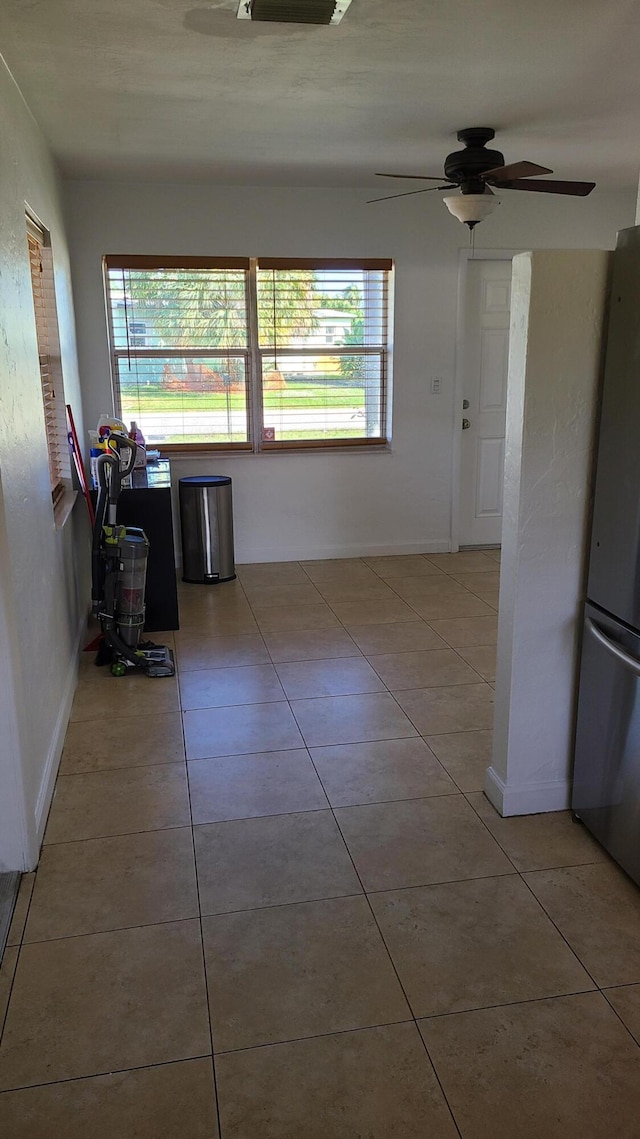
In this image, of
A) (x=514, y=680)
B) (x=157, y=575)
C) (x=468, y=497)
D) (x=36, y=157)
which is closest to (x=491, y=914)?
(x=514, y=680)

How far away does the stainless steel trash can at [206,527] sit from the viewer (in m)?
5.19

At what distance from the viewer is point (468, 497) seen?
237 inches

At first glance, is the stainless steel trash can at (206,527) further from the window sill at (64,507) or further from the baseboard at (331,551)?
the window sill at (64,507)

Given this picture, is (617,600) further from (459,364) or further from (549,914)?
(459,364)

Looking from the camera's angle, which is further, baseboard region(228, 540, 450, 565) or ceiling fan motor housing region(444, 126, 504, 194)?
baseboard region(228, 540, 450, 565)

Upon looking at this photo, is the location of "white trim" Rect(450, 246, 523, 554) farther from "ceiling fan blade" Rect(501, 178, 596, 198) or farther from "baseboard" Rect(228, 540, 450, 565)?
"ceiling fan blade" Rect(501, 178, 596, 198)

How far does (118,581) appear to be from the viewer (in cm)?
378

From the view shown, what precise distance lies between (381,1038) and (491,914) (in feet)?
1.69

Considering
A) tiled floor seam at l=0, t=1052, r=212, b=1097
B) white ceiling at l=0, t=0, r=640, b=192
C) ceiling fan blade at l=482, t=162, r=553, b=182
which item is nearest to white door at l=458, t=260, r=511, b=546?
white ceiling at l=0, t=0, r=640, b=192

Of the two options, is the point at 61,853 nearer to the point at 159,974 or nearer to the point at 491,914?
the point at 159,974

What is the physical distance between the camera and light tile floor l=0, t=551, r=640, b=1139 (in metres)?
1.64

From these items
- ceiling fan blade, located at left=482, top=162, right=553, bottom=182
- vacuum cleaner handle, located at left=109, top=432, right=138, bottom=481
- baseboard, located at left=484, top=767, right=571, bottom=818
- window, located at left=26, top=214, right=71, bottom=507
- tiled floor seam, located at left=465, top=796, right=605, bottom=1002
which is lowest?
tiled floor seam, located at left=465, top=796, right=605, bottom=1002

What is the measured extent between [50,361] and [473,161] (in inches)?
88.9

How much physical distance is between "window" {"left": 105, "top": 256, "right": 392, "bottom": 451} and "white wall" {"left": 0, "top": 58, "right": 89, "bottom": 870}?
1507mm
